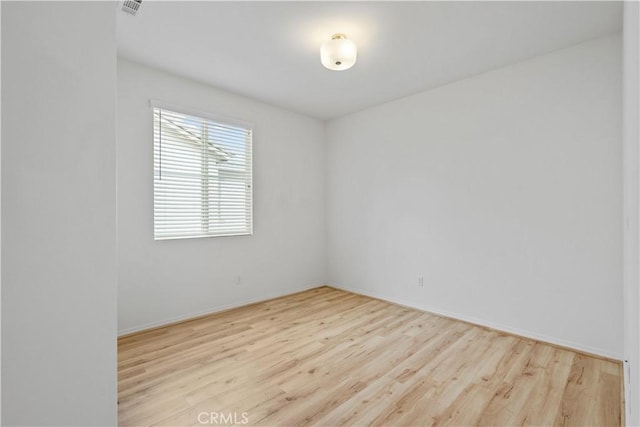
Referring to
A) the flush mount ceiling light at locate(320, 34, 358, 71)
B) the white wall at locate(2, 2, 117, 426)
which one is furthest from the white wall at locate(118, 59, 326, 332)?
the white wall at locate(2, 2, 117, 426)

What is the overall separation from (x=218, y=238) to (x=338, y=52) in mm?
2520

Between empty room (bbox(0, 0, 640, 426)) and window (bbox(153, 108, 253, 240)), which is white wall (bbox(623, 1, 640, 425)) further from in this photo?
window (bbox(153, 108, 253, 240))

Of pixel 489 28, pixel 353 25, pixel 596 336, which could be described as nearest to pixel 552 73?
pixel 489 28

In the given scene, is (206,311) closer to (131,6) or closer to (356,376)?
(356,376)

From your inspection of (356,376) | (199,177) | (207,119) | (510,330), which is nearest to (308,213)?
(199,177)

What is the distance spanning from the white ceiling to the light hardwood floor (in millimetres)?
2768

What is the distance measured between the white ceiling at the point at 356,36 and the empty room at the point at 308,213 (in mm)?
24

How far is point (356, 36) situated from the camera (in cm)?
253

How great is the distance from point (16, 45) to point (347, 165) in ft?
13.2

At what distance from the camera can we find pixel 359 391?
79.7 inches

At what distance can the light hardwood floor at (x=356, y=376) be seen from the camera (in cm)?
180

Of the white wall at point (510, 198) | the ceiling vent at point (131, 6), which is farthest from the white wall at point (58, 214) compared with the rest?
the white wall at point (510, 198)

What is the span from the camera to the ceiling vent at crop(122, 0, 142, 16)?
207 cm

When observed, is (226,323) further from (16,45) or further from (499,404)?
(16,45)
